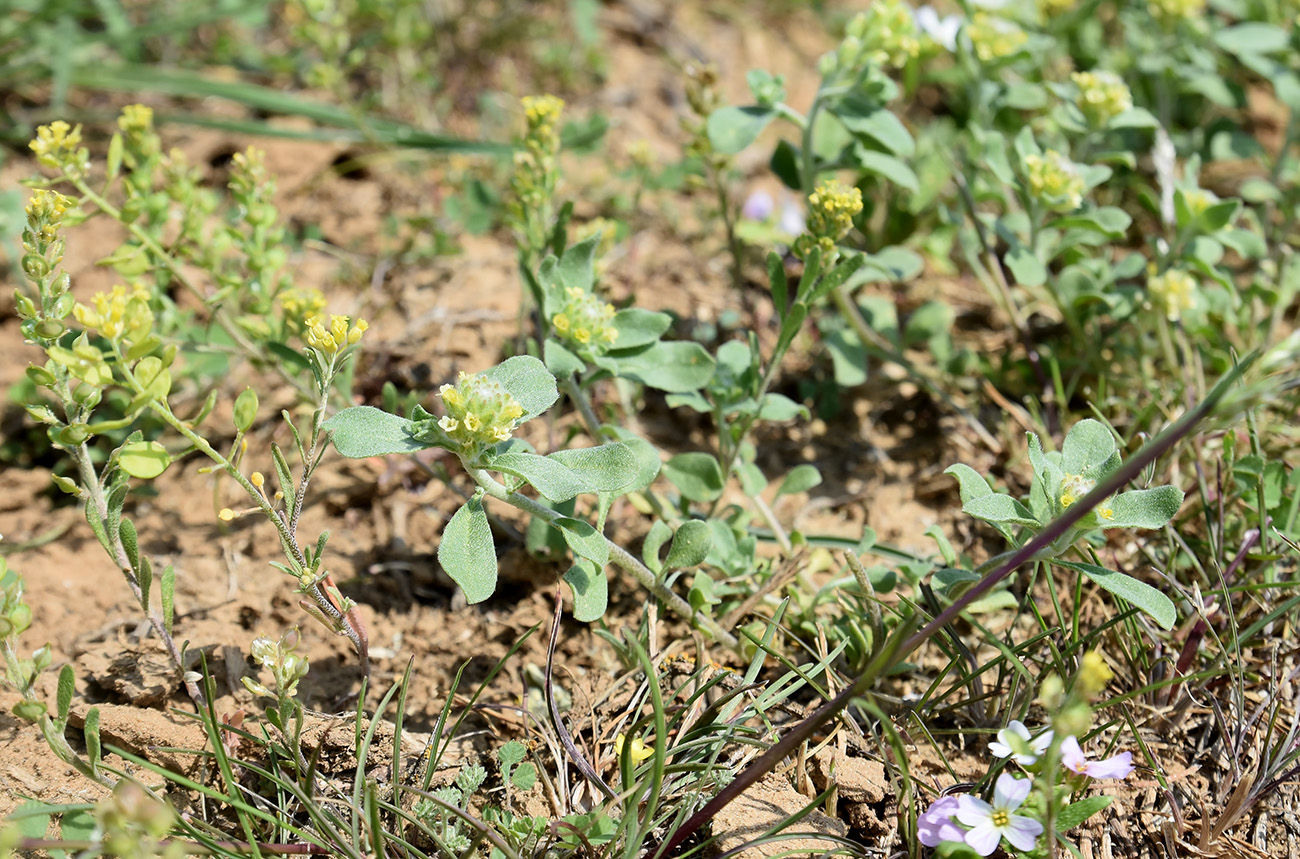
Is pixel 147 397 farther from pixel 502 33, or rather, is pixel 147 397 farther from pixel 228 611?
pixel 502 33

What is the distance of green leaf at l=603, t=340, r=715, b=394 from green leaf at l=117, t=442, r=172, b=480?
1.09 meters

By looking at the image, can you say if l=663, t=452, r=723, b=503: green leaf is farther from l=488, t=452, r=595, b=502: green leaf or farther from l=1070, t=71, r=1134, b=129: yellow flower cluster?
l=1070, t=71, r=1134, b=129: yellow flower cluster

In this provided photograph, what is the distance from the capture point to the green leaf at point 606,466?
2.14m

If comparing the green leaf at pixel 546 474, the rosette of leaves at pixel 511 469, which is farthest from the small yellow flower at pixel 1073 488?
the green leaf at pixel 546 474

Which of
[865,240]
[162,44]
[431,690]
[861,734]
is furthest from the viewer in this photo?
[162,44]

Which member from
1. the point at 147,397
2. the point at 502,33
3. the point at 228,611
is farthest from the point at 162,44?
the point at 147,397

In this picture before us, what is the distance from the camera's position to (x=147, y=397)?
6.48 feet

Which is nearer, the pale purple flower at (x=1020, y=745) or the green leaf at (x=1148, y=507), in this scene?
the pale purple flower at (x=1020, y=745)

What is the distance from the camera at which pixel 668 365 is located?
8.86 feet

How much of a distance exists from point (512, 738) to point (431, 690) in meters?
0.30

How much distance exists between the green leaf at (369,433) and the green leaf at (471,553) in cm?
18

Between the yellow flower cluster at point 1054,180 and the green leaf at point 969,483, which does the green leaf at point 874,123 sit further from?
the green leaf at point 969,483

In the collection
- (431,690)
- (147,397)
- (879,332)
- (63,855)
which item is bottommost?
(431,690)

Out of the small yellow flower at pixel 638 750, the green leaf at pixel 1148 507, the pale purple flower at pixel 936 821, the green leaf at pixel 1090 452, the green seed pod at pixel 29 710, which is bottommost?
the small yellow flower at pixel 638 750
